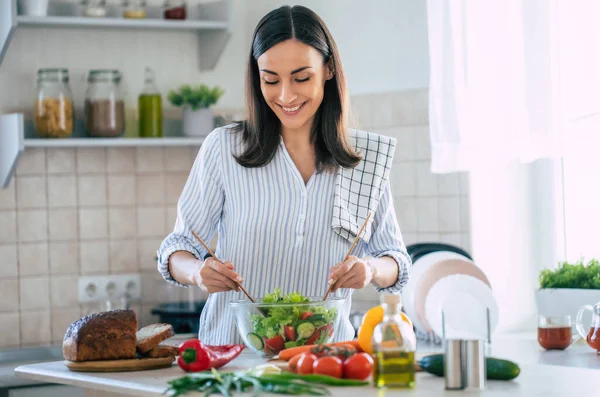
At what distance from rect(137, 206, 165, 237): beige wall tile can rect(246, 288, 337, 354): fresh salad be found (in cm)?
186

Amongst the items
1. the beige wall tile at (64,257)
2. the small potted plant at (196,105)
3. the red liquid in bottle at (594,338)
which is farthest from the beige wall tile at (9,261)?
the red liquid in bottle at (594,338)

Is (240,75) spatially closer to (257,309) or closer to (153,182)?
(153,182)

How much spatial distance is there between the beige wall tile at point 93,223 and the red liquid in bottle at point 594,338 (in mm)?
1892

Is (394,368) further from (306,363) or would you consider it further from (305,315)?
Result: (305,315)

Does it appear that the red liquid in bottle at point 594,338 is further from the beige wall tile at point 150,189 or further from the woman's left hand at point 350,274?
the beige wall tile at point 150,189

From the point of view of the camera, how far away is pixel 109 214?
3.78 meters

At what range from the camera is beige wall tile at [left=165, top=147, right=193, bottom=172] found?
3.90 meters

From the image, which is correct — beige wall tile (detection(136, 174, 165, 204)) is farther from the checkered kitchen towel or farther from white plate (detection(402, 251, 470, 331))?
the checkered kitchen towel

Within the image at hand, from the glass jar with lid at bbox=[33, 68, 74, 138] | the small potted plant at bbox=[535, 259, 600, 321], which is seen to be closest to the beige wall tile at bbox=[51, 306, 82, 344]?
the glass jar with lid at bbox=[33, 68, 74, 138]

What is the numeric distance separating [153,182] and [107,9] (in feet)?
2.19

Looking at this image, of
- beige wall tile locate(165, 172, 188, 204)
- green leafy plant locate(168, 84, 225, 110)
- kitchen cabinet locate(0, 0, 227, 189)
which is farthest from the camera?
beige wall tile locate(165, 172, 188, 204)

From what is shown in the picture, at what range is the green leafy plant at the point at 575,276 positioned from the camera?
2.88 metres

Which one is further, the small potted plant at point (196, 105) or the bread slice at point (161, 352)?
the small potted plant at point (196, 105)

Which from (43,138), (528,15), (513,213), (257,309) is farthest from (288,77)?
A: (43,138)
